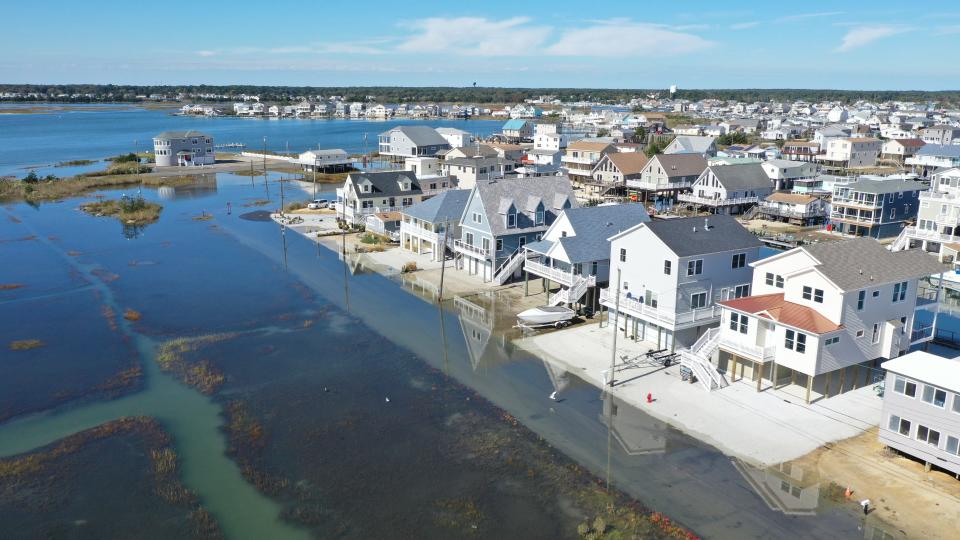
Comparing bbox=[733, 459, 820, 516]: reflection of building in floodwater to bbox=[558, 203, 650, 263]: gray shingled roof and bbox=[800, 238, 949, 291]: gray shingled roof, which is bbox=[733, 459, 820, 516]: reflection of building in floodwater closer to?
bbox=[800, 238, 949, 291]: gray shingled roof

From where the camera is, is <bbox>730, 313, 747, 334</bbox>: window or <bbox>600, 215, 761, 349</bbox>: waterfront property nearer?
<bbox>730, 313, 747, 334</bbox>: window

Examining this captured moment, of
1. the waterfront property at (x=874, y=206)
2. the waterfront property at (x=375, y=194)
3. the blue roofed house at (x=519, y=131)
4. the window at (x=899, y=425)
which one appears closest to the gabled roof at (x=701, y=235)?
the window at (x=899, y=425)

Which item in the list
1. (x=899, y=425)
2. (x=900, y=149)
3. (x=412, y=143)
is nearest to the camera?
(x=899, y=425)

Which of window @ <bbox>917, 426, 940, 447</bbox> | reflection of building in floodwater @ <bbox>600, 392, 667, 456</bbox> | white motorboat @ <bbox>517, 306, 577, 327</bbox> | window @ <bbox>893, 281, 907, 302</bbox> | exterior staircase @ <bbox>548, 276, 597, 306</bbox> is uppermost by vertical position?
window @ <bbox>893, 281, 907, 302</bbox>

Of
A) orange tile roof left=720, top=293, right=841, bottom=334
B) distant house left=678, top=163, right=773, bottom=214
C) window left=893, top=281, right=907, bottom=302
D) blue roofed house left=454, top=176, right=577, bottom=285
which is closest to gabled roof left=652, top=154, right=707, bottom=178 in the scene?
distant house left=678, top=163, right=773, bottom=214

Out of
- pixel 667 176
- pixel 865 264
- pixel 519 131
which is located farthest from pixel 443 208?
pixel 519 131

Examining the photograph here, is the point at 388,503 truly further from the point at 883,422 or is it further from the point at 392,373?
the point at 883,422

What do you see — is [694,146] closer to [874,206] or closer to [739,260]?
[874,206]
